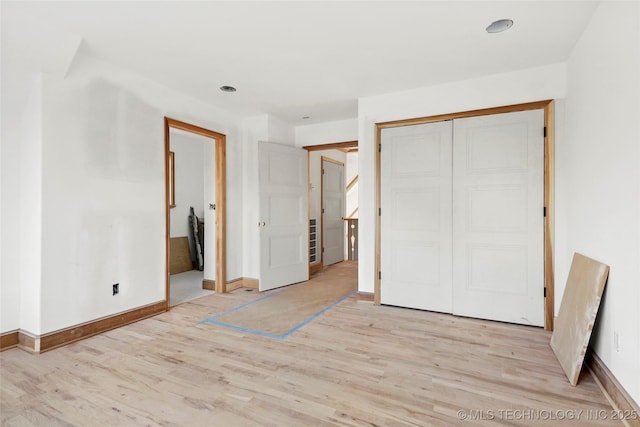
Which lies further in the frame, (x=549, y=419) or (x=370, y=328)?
(x=370, y=328)

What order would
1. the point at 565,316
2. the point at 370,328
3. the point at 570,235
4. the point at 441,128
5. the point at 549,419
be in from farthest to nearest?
the point at 441,128 < the point at 370,328 < the point at 570,235 < the point at 565,316 < the point at 549,419

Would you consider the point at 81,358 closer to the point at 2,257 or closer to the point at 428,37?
the point at 2,257

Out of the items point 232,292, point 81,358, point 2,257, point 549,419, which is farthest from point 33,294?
point 549,419

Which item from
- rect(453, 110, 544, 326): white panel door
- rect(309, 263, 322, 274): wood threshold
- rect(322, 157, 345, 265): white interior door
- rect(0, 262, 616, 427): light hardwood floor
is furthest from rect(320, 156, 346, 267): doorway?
rect(0, 262, 616, 427): light hardwood floor

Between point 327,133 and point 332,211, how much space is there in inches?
79.9

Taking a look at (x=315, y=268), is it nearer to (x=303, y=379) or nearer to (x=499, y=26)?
(x=303, y=379)

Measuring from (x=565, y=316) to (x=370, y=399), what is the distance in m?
1.61

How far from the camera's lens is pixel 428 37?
2.47 metres

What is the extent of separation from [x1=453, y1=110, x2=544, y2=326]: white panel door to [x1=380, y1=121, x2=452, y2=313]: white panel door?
0.11 m

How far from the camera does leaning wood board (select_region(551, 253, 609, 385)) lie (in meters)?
1.98

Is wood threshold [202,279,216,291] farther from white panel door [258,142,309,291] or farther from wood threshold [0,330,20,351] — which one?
wood threshold [0,330,20,351]

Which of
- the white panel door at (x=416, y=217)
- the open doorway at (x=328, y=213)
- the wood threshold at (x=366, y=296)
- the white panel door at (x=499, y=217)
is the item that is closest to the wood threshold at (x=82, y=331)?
the wood threshold at (x=366, y=296)

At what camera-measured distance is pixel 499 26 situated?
7.63 ft

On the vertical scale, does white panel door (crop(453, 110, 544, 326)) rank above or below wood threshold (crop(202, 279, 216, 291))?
above
